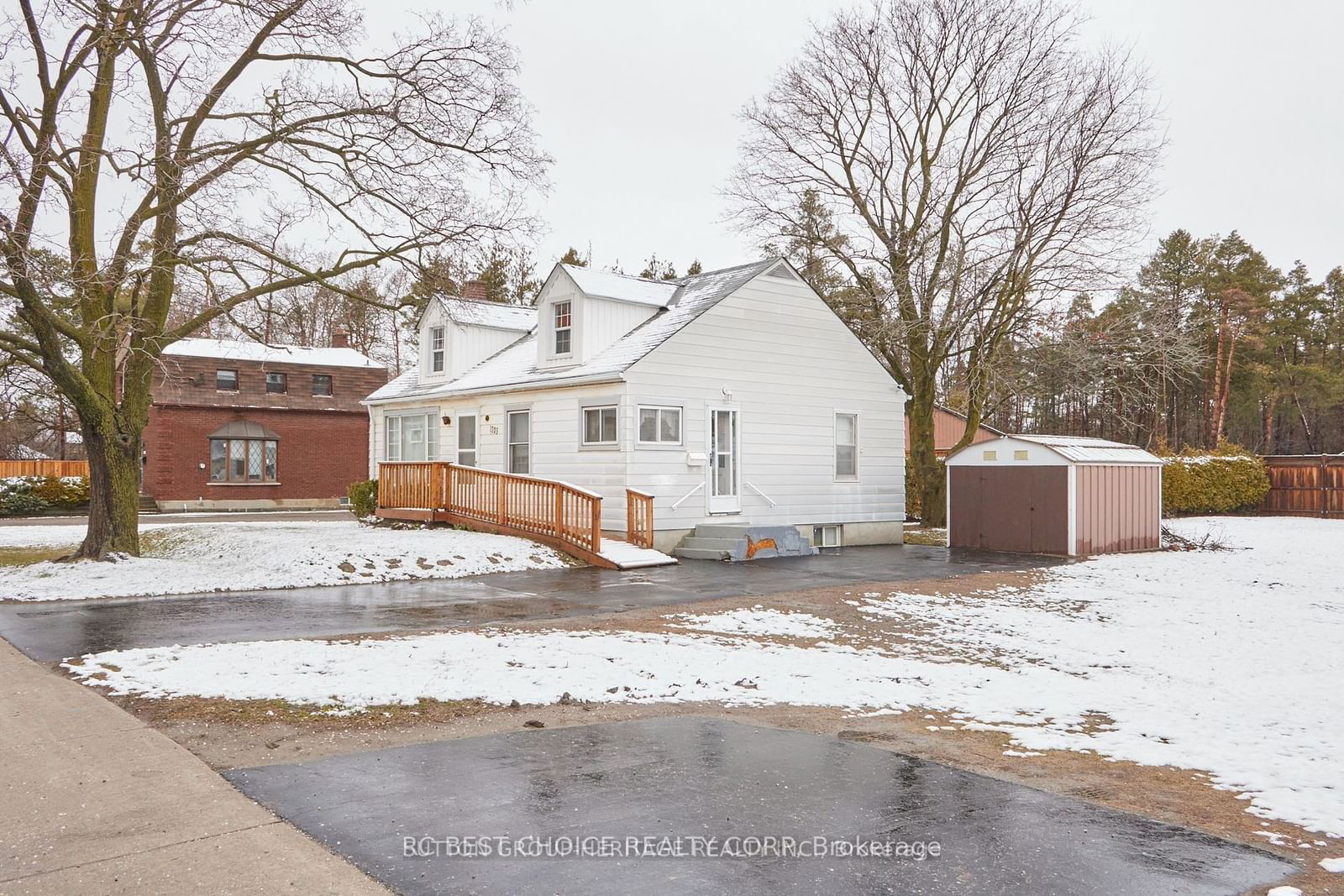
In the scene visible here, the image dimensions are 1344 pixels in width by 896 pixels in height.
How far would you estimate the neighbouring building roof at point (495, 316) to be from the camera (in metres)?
24.8

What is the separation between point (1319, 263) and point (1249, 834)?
57792mm

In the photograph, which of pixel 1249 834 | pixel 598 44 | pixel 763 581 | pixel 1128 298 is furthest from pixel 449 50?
pixel 1128 298

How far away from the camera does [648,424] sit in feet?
61.3

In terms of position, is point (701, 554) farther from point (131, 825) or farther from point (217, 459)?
point (217, 459)

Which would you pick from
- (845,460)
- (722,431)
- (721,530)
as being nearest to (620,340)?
(722,431)

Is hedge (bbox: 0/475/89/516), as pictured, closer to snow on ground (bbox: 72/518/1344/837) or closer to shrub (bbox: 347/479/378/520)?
shrub (bbox: 347/479/378/520)

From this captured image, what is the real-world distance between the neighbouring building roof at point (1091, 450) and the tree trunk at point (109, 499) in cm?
1642

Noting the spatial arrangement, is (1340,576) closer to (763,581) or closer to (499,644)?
(763,581)

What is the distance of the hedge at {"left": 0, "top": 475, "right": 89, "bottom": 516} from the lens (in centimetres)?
3092

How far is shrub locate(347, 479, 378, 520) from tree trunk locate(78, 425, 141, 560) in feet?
26.9

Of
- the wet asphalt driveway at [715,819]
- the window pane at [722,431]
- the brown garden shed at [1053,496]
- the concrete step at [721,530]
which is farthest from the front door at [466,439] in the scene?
the wet asphalt driveway at [715,819]

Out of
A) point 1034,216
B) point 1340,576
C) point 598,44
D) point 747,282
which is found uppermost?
point 598,44

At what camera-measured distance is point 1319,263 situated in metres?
51.4

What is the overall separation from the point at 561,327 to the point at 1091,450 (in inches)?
447
